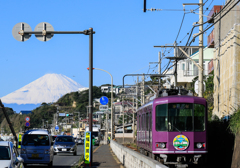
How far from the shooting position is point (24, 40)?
54.6 ft

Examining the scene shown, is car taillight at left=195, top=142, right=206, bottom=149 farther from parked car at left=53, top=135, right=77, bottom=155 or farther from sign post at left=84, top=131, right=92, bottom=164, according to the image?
parked car at left=53, top=135, right=77, bottom=155

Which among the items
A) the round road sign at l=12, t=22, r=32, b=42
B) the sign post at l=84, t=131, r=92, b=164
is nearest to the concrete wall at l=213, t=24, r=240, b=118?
the sign post at l=84, t=131, r=92, b=164

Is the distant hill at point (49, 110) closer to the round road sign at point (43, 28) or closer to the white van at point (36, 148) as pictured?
the white van at point (36, 148)

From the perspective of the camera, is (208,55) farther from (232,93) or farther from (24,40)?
(24,40)

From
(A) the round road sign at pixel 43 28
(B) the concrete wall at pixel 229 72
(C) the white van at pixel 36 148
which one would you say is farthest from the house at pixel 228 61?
(C) the white van at pixel 36 148

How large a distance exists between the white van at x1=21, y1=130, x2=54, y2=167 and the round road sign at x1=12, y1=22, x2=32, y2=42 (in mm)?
5976

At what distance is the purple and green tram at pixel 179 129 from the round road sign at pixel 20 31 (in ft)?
20.1

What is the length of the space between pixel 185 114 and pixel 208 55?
42193mm

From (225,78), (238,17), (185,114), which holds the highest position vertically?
(238,17)

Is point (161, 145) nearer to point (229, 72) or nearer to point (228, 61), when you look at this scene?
point (229, 72)

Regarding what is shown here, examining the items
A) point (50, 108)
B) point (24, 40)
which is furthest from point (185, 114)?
point (50, 108)

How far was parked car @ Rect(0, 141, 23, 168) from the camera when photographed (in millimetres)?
11617

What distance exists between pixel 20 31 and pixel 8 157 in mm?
6068

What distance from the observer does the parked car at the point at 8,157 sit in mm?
11617
